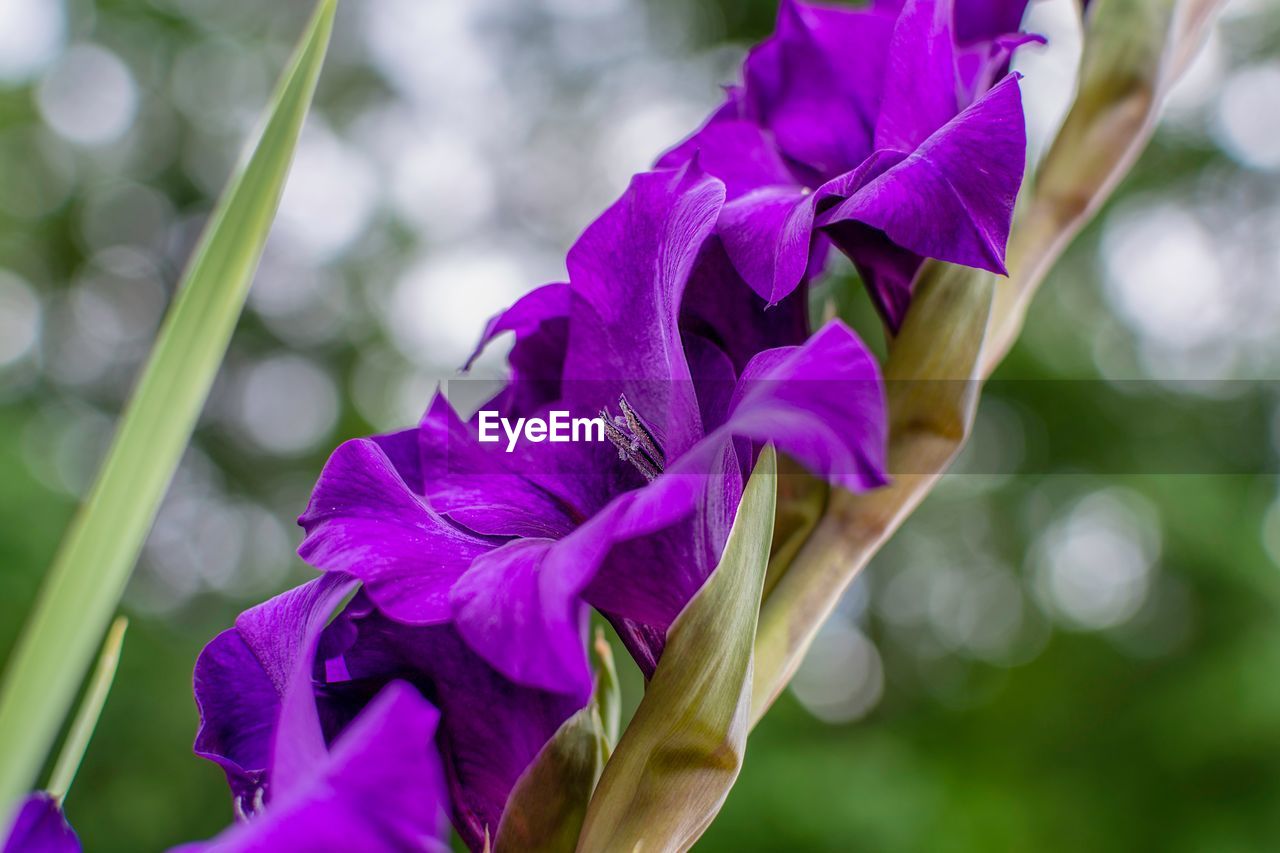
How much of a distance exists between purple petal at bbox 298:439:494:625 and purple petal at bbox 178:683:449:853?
0.09 m

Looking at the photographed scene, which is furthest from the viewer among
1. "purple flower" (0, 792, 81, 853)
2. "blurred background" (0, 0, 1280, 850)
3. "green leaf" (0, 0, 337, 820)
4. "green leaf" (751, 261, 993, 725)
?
"blurred background" (0, 0, 1280, 850)

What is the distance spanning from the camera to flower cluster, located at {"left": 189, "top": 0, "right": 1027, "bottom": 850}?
25cm

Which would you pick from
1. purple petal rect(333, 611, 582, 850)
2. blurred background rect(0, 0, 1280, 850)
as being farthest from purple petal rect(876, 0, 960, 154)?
blurred background rect(0, 0, 1280, 850)

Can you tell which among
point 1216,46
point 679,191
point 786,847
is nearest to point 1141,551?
point 786,847

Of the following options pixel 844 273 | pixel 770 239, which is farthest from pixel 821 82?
pixel 844 273

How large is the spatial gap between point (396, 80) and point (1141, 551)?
3.46 metres

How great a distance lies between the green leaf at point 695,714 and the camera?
30cm

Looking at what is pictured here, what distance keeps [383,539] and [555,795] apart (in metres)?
0.09

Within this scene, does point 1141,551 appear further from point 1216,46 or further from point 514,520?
point 514,520

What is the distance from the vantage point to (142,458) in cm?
20

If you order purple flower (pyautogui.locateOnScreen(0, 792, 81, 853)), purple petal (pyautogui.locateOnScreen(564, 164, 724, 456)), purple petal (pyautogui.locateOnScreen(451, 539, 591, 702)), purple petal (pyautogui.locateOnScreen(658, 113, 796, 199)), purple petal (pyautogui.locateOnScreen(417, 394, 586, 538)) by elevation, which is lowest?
purple flower (pyautogui.locateOnScreen(0, 792, 81, 853))

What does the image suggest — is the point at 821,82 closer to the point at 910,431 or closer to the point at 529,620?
the point at 910,431

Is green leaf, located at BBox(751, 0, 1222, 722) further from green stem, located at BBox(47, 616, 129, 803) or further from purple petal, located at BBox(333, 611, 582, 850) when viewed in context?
green stem, located at BBox(47, 616, 129, 803)

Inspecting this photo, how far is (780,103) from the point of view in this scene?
450 millimetres
